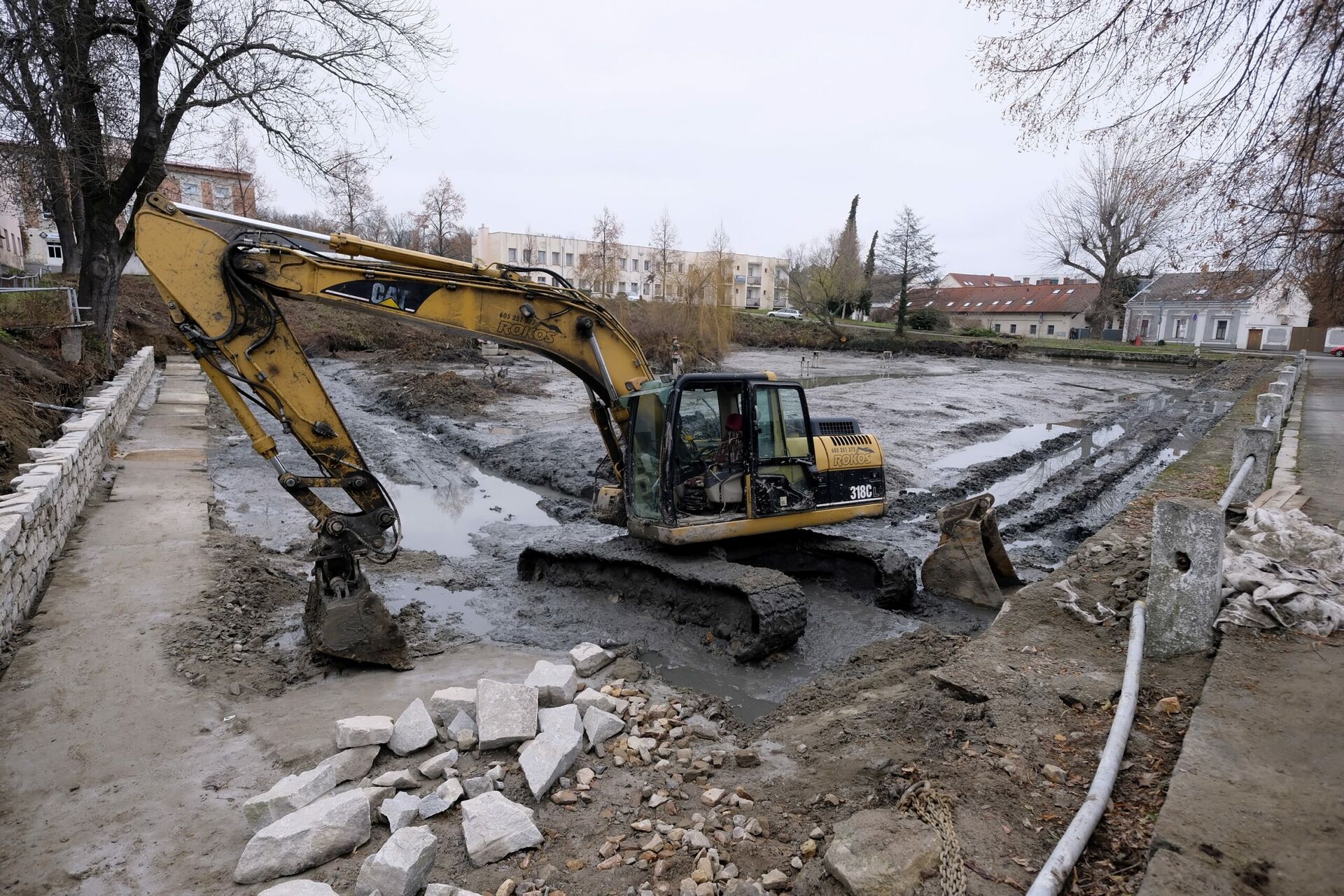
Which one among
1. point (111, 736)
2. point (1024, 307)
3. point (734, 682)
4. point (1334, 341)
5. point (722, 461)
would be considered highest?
point (1024, 307)

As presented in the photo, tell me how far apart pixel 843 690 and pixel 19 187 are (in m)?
18.5

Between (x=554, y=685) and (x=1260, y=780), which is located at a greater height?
(x=1260, y=780)

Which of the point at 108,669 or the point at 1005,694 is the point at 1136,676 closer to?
the point at 1005,694

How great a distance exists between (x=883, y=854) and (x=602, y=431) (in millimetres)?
5387

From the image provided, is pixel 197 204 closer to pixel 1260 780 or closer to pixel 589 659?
pixel 589 659

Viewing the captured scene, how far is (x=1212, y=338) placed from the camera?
5359 centimetres

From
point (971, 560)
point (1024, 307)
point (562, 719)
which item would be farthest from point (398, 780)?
point (1024, 307)

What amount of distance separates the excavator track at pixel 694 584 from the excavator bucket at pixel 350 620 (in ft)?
6.77

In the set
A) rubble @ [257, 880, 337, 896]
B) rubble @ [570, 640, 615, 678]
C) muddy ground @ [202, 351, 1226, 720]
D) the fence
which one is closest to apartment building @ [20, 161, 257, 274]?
muddy ground @ [202, 351, 1226, 720]

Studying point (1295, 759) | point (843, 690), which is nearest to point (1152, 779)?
point (1295, 759)

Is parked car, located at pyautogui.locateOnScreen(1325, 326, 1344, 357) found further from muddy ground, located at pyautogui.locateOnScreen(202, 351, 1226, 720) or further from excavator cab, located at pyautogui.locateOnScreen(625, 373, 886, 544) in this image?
excavator cab, located at pyautogui.locateOnScreen(625, 373, 886, 544)

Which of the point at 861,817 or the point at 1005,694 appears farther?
the point at 1005,694

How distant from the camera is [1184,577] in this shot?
14.1ft

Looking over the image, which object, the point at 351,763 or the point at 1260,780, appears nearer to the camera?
the point at 1260,780
